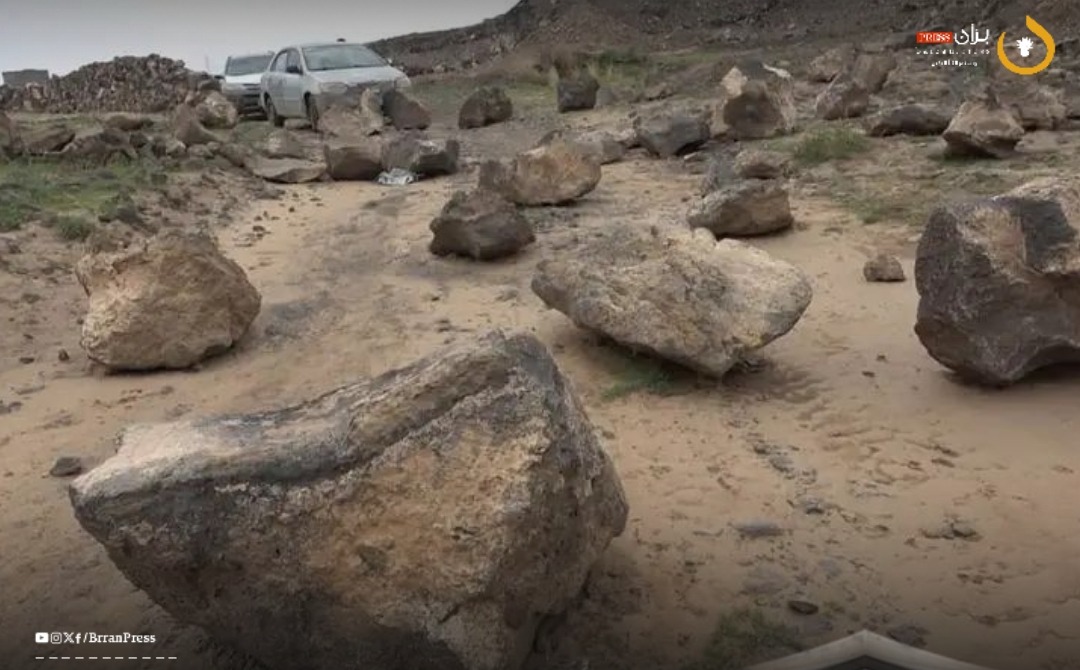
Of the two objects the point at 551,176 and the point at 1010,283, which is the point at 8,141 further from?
the point at 1010,283

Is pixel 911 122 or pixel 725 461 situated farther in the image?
pixel 911 122

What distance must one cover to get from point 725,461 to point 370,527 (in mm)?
1785

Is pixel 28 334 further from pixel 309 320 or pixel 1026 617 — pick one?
pixel 1026 617

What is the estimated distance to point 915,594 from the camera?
295 cm

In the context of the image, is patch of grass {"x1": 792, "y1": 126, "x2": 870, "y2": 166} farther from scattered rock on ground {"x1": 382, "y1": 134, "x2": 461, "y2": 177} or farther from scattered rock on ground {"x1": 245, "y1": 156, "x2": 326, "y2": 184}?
scattered rock on ground {"x1": 245, "y1": 156, "x2": 326, "y2": 184}

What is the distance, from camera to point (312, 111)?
1524 centimetres

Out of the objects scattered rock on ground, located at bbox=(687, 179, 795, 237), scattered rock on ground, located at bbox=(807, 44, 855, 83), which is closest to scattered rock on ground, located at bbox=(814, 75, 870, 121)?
scattered rock on ground, located at bbox=(807, 44, 855, 83)

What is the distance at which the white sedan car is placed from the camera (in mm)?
15008

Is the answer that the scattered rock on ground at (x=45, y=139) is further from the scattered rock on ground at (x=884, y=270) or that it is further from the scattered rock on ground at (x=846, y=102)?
the scattered rock on ground at (x=884, y=270)

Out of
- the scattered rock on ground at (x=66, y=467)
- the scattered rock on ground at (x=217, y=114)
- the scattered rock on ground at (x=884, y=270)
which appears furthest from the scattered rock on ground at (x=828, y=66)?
the scattered rock on ground at (x=66, y=467)

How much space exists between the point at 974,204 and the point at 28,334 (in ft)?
15.0

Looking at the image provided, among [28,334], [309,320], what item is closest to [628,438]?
[309,320]

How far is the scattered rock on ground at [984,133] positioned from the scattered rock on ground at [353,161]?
5421mm

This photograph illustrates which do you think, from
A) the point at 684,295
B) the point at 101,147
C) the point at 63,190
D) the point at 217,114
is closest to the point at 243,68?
the point at 217,114
